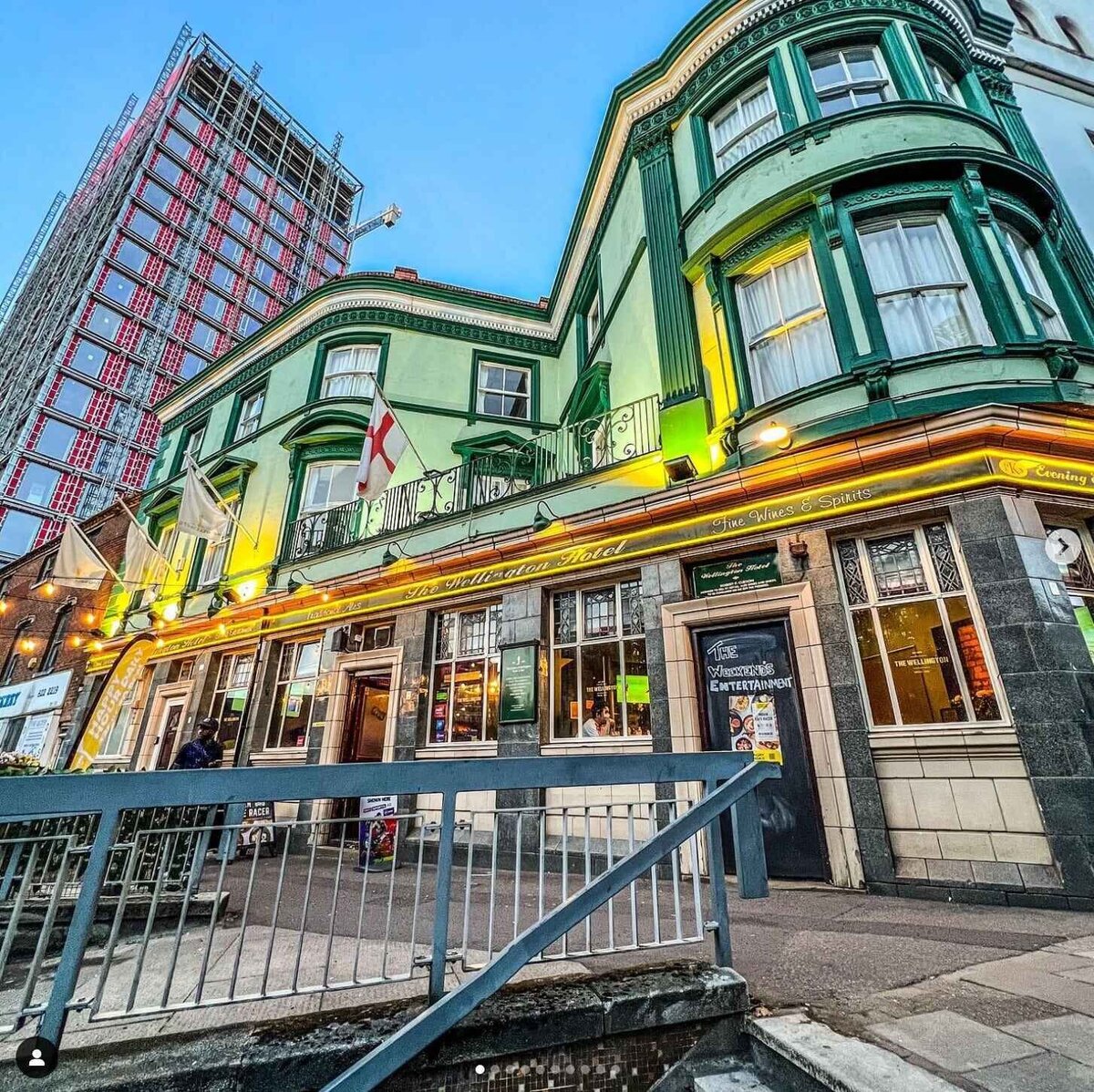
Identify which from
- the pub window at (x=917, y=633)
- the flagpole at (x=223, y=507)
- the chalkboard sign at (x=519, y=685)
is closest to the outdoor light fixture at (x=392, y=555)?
the chalkboard sign at (x=519, y=685)

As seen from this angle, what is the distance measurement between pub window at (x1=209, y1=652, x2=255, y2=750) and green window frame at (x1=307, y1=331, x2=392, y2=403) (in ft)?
23.9

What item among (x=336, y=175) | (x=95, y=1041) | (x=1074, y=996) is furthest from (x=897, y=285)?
(x=336, y=175)

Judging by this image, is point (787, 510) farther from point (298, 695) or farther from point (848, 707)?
point (298, 695)

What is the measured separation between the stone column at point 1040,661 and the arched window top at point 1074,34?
16.9 m

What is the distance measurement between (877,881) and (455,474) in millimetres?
10298

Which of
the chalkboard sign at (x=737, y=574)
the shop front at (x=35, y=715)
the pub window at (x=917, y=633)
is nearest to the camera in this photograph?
the pub window at (x=917, y=633)

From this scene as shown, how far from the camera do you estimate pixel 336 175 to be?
237 ft

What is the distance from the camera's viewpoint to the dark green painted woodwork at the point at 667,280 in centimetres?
933

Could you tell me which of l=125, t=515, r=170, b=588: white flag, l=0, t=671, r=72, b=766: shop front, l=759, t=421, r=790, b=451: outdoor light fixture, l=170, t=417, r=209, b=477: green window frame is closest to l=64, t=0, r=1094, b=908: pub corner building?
l=759, t=421, r=790, b=451: outdoor light fixture

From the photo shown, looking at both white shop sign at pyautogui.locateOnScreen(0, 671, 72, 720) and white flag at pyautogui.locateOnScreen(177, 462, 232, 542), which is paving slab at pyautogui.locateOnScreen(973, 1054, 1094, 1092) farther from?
white shop sign at pyautogui.locateOnScreen(0, 671, 72, 720)

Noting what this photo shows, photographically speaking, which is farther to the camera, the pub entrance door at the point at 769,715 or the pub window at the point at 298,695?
the pub window at the point at 298,695

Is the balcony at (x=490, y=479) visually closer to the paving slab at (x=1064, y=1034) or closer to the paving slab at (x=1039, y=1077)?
the paving slab at (x=1064, y=1034)

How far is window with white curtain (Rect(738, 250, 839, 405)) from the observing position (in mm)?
8109

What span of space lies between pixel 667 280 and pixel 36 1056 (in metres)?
11.3
